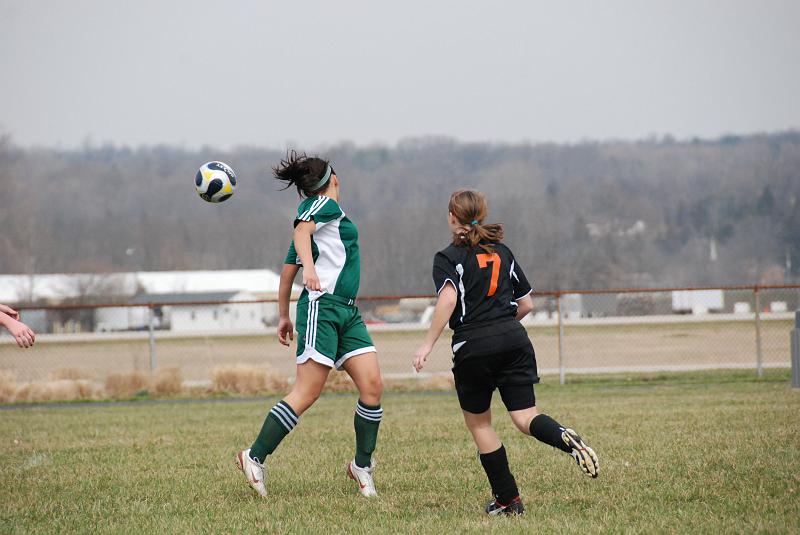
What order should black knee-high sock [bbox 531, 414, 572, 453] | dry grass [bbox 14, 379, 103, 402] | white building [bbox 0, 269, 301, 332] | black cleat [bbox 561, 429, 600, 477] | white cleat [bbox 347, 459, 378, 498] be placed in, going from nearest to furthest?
1. black cleat [bbox 561, 429, 600, 477]
2. black knee-high sock [bbox 531, 414, 572, 453]
3. white cleat [bbox 347, 459, 378, 498]
4. dry grass [bbox 14, 379, 103, 402]
5. white building [bbox 0, 269, 301, 332]

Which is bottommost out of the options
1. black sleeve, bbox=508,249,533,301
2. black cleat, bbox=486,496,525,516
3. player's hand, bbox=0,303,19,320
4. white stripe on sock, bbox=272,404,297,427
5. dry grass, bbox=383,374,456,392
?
dry grass, bbox=383,374,456,392

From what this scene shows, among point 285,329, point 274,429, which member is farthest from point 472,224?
point 274,429

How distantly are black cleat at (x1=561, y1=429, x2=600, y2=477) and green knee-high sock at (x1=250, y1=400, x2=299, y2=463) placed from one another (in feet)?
5.89

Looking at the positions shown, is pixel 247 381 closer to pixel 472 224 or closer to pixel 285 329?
pixel 285 329

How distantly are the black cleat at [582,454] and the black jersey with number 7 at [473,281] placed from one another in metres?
0.78

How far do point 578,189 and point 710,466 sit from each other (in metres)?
118

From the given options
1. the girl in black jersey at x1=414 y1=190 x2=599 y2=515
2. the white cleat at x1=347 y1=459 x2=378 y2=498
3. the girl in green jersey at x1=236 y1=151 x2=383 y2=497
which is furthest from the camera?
the white cleat at x1=347 y1=459 x2=378 y2=498

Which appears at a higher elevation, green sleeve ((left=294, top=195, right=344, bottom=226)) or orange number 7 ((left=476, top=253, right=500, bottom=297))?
green sleeve ((left=294, top=195, right=344, bottom=226))

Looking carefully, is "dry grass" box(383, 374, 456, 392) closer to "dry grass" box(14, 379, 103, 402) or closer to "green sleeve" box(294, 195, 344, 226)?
"dry grass" box(14, 379, 103, 402)

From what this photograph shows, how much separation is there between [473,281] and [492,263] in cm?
16

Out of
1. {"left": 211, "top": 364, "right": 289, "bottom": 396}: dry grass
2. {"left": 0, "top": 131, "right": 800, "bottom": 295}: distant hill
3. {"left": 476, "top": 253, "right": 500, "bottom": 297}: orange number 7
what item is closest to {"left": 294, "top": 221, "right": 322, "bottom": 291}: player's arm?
{"left": 476, "top": 253, "right": 500, "bottom": 297}: orange number 7

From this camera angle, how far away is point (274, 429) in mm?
6285

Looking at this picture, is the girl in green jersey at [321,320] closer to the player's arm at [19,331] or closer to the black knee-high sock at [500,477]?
the black knee-high sock at [500,477]

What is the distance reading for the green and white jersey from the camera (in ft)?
20.7
